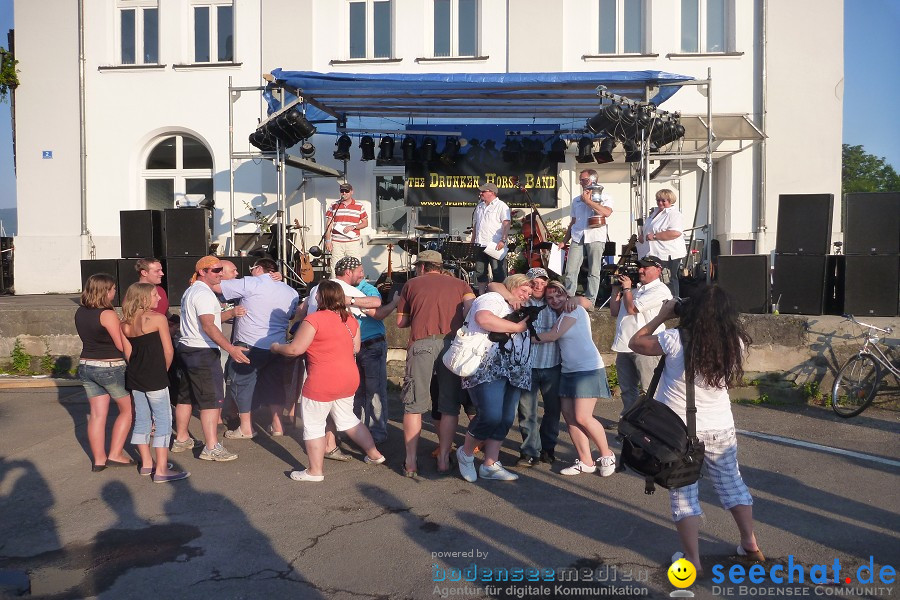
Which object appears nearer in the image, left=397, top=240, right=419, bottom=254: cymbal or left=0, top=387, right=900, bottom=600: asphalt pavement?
left=0, top=387, right=900, bottom=600: asphalt pavement

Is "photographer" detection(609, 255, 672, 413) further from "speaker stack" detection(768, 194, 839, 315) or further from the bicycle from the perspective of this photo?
"speaker stack" detection(768, 194, 839, 315)

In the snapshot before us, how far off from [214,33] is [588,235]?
9.89 meters

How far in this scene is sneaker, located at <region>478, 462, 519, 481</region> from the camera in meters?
6.22

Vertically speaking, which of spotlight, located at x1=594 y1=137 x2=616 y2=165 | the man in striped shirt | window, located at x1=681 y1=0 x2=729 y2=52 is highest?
window, located at x1=681 y1=0 x2=729 y2=52

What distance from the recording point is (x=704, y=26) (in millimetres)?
15375

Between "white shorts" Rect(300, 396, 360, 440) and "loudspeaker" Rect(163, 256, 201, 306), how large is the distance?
6.16 meters

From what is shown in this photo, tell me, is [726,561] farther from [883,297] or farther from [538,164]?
[538,164]

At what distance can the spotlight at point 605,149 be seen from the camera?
12.3 meters

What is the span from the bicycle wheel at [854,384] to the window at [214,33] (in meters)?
12.8

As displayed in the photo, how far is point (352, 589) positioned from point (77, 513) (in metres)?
2.48

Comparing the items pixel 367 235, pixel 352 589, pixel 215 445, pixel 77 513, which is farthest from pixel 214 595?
pixel 367 235

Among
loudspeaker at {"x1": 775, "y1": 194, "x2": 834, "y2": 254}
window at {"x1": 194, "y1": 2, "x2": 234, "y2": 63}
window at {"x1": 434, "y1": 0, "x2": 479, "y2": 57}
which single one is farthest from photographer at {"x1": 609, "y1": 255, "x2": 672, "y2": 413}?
window at {"x1": 194, "y1": 2, "x2": 234, "y2": 63}

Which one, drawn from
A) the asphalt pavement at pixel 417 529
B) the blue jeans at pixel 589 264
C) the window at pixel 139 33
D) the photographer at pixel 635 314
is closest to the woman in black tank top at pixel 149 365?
the asphalt pavement at pixel 417 529

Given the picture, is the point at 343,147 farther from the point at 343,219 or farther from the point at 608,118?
the point at 608,118
